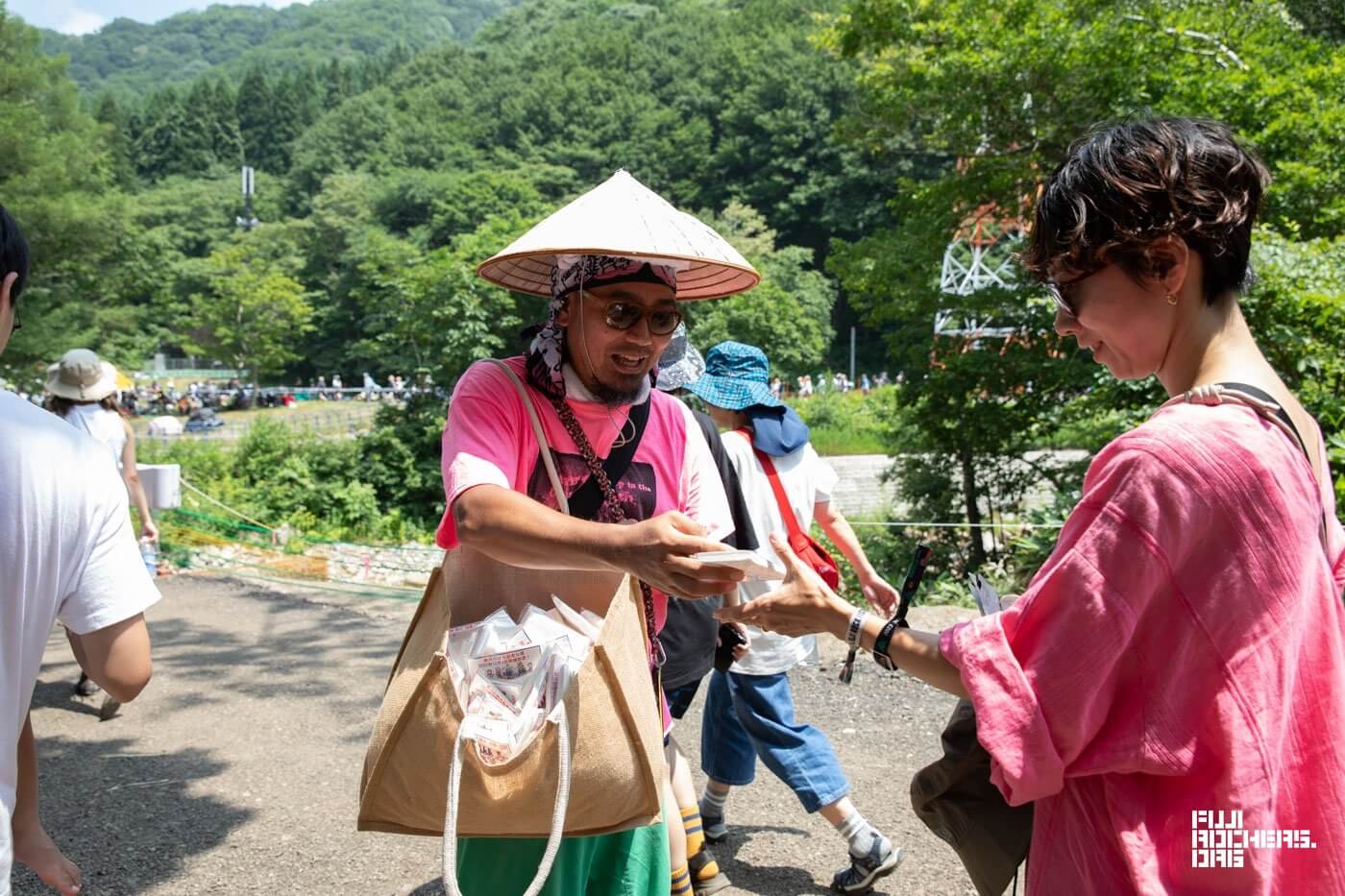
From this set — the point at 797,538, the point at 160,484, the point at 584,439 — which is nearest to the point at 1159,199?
the point at 584,439

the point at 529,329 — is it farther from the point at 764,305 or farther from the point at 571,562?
the point at 764,305

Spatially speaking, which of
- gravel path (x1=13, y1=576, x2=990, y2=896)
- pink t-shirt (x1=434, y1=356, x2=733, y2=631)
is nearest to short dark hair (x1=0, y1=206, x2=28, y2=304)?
pink t-shirt (x1=434, y1=356, x2=733, y2=631)

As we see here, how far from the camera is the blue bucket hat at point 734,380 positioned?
155 inches

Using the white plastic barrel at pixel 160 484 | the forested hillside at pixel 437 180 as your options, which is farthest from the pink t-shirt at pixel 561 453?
the forested hillside at pixel 437 180

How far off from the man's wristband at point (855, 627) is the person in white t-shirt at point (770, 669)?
5.49 ft

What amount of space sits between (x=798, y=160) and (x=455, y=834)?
6976 cm

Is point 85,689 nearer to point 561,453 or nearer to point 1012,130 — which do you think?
point 561,453

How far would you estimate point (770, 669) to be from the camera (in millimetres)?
3689

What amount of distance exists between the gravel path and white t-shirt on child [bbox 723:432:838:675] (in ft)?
2.55

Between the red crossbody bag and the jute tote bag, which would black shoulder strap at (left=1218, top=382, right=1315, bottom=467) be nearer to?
the jute tote bag

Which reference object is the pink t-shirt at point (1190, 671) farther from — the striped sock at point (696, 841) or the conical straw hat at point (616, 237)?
the striped sock at point (696, 841)

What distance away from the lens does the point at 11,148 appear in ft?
84.5

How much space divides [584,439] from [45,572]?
3.54 feet

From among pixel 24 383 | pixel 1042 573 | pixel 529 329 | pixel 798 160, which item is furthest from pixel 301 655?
pixel 798 160
